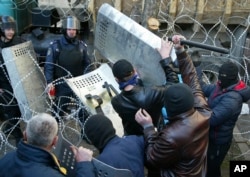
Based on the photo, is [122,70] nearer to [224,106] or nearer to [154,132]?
[154,132]

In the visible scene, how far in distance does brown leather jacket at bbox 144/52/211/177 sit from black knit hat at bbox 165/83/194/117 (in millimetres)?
44

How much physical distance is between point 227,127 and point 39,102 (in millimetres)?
2450

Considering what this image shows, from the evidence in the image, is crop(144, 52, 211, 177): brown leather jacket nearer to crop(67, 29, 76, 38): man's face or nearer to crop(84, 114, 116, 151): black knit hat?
crop(84, 114, 116, 151): black knit hat

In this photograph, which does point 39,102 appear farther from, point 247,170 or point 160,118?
point 247,170

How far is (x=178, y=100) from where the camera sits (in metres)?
2.61

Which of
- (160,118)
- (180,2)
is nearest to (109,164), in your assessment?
(160,118)

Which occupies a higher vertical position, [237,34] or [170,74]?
[170,74]

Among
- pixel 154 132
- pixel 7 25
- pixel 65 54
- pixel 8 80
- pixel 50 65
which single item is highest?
pixel 7 25

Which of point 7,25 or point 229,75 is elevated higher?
point 7,25

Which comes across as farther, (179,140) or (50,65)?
(50,65)

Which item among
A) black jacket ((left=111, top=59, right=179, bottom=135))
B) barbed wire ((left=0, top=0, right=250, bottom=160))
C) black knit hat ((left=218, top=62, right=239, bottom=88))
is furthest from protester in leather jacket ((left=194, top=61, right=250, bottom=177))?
barbed wire ((left=0, top=0, right=250, bottom=160))

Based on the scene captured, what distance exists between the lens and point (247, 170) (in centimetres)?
428

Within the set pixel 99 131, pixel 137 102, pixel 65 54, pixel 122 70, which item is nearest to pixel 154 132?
pixel 137 102

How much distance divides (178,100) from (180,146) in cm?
32
